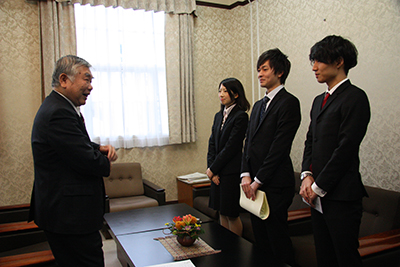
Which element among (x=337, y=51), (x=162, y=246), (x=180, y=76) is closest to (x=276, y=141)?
(x=337, y=51)

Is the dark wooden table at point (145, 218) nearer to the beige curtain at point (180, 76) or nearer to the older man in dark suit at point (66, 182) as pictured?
the older man in dark suit at point (66, 182)

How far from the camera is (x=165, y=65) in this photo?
4379mm

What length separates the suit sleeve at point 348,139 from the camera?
1.63 meters

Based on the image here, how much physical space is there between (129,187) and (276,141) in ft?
8.06

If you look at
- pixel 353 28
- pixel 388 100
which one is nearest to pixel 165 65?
pixel 353 28

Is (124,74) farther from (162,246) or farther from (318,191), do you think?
(318,191)

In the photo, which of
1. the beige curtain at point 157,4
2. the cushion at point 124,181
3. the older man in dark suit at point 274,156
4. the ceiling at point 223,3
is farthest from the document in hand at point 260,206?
the ceiling at point 223,3

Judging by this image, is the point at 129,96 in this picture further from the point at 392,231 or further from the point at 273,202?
the point at 392,231

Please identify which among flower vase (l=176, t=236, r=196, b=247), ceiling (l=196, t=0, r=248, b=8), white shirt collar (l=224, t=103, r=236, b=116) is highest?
ceiling (l=196, t=0, r=248, b=8)

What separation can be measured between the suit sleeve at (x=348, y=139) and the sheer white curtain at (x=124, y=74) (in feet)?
9.75

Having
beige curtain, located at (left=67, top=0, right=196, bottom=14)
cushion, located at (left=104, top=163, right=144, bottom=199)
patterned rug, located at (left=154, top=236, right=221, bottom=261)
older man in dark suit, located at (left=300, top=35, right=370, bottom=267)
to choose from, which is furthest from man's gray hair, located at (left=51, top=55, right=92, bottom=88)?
beige curtain, located at (left=67, top=0, right=196, bottom=14)

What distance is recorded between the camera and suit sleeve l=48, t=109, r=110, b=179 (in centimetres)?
154

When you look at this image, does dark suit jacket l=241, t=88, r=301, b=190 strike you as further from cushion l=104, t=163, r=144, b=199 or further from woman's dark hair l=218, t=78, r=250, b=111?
cushion l=104, t=163, r=144, b=199

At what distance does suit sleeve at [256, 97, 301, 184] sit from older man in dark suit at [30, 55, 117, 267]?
1.01 meters
